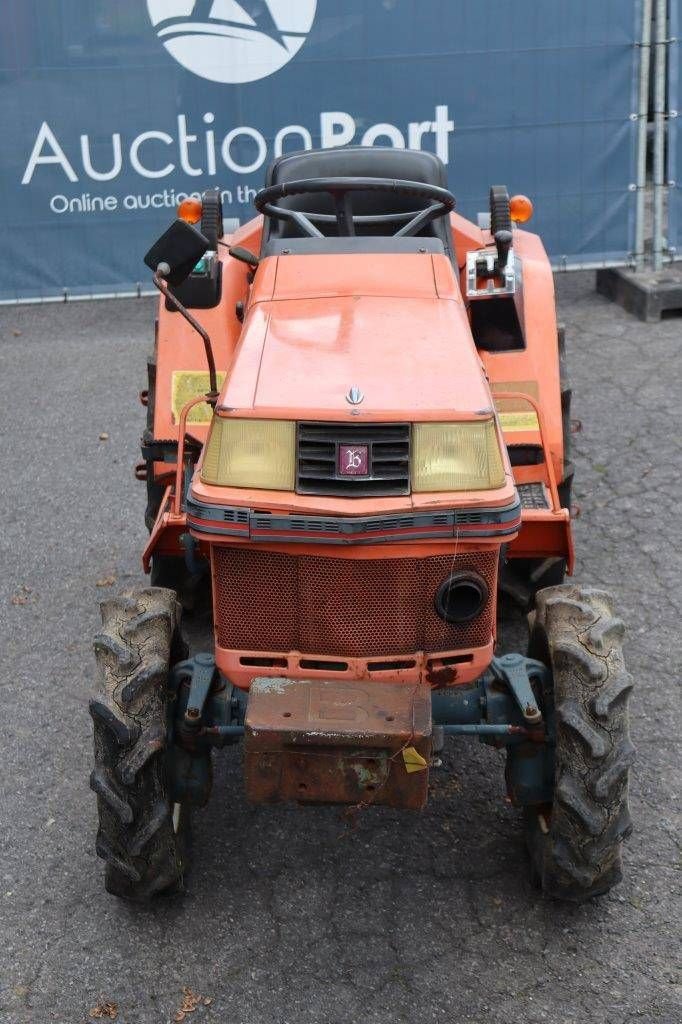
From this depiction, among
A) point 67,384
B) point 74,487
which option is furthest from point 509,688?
point 67,384

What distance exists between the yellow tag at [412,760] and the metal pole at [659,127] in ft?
22.3

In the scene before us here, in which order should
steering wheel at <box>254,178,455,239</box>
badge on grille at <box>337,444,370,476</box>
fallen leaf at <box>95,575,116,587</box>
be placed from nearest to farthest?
badge on grille at <box>337,444,370,476</box> → steering wheel at <box>254,178,455,239</box> → fallen leaf at <box>95,575,116,587</box>

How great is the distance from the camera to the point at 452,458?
3.32 meters

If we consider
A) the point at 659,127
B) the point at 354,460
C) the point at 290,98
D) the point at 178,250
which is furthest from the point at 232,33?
the point at 354,460

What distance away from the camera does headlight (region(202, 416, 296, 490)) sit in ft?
10.9

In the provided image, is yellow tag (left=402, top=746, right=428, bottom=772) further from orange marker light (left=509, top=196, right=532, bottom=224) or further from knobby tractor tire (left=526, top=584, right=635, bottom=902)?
orange marker light (left=509, top=196, right=532, bottom=224)

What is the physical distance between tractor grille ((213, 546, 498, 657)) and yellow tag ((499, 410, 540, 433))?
1435 millimetres

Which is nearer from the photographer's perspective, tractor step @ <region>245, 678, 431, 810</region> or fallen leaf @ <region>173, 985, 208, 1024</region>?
tractor step @ <region>245, 678, 431, 810</region>

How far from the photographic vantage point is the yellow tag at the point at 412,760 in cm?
316

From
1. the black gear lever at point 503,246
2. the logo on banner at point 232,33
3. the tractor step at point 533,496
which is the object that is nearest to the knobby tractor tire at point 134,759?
the tractor step at point 533,496

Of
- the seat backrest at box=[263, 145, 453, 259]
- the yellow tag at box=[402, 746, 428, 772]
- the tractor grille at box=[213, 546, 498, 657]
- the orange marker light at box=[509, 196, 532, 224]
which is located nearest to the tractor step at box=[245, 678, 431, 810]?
the yellow tag at box=[402, 746, 428, 772]

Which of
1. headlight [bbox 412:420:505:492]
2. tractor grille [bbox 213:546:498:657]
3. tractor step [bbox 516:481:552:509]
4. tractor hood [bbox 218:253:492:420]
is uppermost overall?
tractor hood [bbox 218:253:492:420]

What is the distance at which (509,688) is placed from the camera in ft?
11.7

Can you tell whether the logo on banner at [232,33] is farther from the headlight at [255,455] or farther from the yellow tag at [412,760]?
the yellow tag at [412,760]
